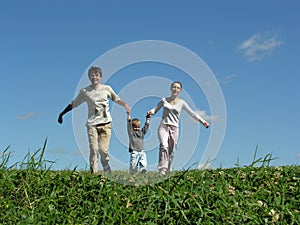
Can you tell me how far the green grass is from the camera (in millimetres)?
5773

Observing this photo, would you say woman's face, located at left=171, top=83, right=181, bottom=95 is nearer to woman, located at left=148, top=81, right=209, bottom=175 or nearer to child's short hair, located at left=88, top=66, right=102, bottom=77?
woman, located at left=148, top=81, right=209, bottom=175

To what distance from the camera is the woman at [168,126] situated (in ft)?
32.7

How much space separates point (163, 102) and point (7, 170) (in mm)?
3702

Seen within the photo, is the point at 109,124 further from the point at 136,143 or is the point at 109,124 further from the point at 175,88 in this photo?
the point at 175,88

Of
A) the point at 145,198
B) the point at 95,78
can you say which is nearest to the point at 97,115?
the point at 95,78

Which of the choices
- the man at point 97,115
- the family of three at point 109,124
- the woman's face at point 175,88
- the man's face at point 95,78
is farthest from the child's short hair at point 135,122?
the man's face at point 95,78

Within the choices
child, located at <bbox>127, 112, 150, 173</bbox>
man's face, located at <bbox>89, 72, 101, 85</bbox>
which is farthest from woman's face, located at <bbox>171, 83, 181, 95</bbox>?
man's face, located at <bbox>89, 72, 101, 85</bbox>

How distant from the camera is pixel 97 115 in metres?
10.1

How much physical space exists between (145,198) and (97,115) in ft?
12.7

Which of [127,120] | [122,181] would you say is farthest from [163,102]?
[122,181]

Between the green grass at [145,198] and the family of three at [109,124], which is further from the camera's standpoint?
the family of three at [109,124]

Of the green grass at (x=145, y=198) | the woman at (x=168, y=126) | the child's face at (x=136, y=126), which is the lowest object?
the green grass at (x=145, y=198)

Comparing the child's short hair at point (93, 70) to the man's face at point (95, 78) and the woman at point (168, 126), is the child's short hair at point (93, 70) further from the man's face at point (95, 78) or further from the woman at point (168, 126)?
the woman at point (168, 126)

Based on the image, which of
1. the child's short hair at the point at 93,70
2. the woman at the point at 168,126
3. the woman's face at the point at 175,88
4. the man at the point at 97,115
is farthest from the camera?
the woman at the point at 168,126
